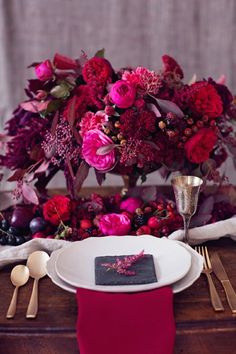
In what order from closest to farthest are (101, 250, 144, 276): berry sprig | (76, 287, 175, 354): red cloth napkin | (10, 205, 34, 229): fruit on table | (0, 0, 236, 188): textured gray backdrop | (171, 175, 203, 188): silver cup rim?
(76, 287, 175, 354): red cloth napkin → (101, 250, 144, 276): berry sprig → (171, 175, 203, 188): silver cup rim → (10, 205, 34, 229): fruit on table → (0, 0, 236, 188): textured gray backdrop

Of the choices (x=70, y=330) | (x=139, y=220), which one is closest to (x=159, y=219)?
(x=139, y=220)

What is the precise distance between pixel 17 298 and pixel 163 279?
0.79 feet

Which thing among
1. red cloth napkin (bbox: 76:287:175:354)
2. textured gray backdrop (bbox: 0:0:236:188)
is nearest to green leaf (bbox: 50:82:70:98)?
red cloth napkin (bbox: 76:287:175:354)

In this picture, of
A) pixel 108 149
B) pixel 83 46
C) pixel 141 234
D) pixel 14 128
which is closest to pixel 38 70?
pixel 14 128

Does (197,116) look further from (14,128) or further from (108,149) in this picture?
(14,128)

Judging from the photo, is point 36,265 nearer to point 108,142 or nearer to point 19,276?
point 19,276

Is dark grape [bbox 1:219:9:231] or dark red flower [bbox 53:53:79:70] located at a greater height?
dark red flower [bbox 53:53:79:70]

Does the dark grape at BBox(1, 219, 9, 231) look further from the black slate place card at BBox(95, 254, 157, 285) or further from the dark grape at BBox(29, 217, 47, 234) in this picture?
the black slate place card at BBox(95, 254, 157, 285)

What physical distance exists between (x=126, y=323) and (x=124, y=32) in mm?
1206

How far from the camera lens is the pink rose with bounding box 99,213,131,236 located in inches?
41.3

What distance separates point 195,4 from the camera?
173cm

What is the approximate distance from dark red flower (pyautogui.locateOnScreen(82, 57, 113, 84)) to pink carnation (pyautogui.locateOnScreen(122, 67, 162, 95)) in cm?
5

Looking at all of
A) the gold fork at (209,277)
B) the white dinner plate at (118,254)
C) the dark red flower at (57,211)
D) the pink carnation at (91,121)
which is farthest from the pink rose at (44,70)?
the gold fork at (209,277)

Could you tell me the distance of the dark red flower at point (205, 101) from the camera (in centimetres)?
107
